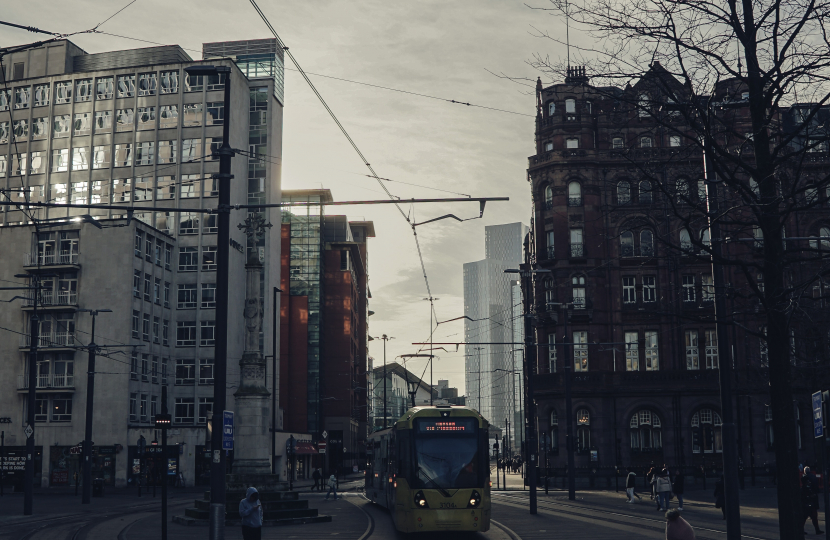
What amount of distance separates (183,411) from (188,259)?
13366 mm

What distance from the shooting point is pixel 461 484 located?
69.8ft

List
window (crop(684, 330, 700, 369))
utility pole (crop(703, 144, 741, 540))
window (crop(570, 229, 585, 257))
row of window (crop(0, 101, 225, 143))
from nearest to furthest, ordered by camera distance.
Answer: utility pole (crop(703, 144, 741, 540)) < window (crop(684, 330, 700, 369)) < window (crop(570, 229, 585, 257)) < row of window (crop(0, 101, 225, 143))

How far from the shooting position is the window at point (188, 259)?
2943 inches

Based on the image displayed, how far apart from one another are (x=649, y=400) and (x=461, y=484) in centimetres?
4410

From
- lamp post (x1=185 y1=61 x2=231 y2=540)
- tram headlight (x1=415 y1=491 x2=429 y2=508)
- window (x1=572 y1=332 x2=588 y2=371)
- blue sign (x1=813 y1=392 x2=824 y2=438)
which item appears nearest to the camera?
blue sign (x1=813 y1=392 x2=824 y2=438)

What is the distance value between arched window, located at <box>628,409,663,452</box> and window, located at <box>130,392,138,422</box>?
37.6 meters

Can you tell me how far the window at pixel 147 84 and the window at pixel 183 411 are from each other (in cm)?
2771

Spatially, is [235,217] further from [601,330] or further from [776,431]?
[776,431]

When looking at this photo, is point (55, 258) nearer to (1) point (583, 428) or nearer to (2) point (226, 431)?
(1) point (583, 428)

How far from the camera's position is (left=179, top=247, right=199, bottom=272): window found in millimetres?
74750

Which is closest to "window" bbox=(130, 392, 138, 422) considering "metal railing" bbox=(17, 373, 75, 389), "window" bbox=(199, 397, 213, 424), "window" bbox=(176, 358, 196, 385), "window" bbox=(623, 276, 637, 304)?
"metal railing" bbox=(17, 373, 75, 389)

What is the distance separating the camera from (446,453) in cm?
2156

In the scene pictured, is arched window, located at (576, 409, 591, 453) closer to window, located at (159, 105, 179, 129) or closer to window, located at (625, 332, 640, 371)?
window, located at (625, 332, 640, 371)

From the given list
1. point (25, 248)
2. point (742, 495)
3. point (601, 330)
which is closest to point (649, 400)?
point (601, 330)
